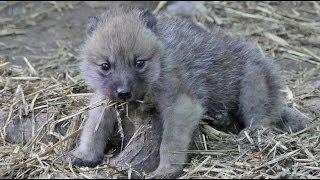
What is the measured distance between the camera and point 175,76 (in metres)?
5.86

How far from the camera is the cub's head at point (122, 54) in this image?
547 centimetres

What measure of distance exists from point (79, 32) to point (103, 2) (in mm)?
968

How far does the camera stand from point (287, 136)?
233 inches

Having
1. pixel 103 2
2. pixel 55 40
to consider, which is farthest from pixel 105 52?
pixel 103 2

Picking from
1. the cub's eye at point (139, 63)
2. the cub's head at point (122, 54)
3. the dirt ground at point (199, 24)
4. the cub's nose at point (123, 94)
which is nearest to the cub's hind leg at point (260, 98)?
the dirt ground at point (199, 24)

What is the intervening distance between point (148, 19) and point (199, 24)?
2.76 metres

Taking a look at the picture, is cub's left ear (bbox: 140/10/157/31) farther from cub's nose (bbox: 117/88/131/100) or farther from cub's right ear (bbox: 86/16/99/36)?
cub's nose (bbox: 117/88/131/100)

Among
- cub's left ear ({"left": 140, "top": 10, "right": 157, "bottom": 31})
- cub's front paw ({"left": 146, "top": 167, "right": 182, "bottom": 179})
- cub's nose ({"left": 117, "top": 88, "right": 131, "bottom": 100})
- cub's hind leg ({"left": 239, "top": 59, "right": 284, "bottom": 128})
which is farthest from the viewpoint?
cub's hind leg ({"left": 239, "top": 59, "right": 284, "bottom": 128})

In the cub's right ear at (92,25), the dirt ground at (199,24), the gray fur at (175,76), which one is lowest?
the dirt ground at (199,24)

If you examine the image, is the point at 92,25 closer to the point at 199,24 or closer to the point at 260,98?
the point at 260,98

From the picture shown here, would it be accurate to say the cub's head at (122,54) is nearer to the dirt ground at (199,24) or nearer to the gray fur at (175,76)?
the gray fur at (175,76)

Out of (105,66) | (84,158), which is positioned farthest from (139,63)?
(84,158)

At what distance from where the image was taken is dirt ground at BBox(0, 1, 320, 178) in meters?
5.34

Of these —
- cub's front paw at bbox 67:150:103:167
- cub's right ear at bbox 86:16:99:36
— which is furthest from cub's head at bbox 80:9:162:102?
cub's front paw at bbox 67:150:103:167
